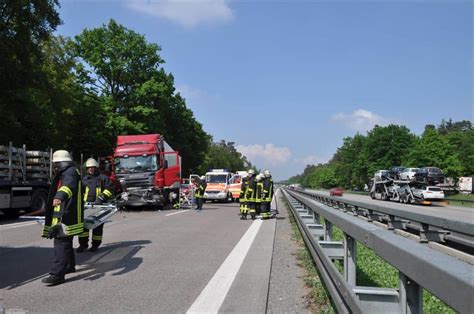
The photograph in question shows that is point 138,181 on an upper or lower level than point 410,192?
upper

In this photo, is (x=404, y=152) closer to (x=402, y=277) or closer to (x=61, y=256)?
(x=61, y=256)

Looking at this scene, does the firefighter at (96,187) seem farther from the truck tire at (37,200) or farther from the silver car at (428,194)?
the silver car at (428,194)

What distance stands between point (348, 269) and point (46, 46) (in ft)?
129

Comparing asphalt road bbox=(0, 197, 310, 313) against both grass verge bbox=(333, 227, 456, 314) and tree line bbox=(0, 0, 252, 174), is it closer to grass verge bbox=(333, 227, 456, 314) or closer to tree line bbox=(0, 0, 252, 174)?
grass verge bbox=(333, 227, 456, 314)

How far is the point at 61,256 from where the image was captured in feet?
22.8

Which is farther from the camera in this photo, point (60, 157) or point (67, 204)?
point (60, 157)

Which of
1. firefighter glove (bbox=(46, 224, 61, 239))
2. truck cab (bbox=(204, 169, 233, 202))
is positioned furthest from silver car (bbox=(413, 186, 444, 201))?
firefighter glove (bbox=(46, 224, 61, 239))

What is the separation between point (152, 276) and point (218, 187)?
1064 inches

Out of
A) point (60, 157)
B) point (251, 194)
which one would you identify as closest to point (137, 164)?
point (251, 194)

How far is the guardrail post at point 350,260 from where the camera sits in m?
4.94

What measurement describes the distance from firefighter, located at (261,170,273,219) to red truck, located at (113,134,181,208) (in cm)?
743

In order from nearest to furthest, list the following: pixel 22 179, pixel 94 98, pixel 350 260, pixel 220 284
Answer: pixel 350 260
pixel 220 284
pixel 22 179
pixel 94 98

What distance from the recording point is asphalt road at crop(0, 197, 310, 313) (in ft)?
19.0

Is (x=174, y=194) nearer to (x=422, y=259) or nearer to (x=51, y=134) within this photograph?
(x=51, y=134)
